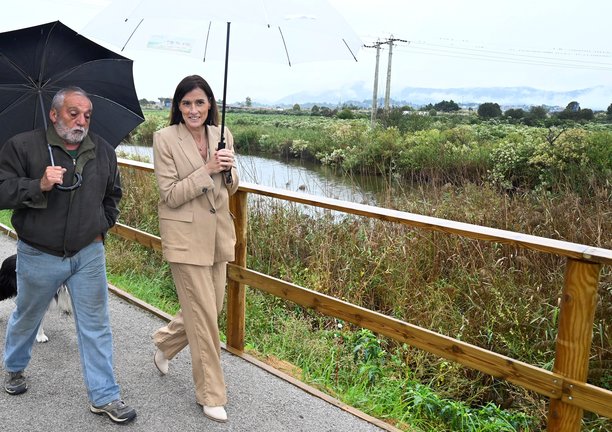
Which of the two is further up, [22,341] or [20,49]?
[20,49]

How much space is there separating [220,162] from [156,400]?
139 cm

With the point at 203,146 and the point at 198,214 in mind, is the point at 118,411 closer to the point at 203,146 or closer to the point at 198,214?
the point at 198,214

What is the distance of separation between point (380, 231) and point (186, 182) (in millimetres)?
3729

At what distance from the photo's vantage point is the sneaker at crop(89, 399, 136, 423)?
3098mm

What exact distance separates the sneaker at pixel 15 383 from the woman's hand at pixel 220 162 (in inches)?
63.9

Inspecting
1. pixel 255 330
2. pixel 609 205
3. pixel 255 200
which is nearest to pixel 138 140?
pixel 255 200

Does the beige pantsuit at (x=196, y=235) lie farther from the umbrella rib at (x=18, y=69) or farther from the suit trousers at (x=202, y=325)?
the umbrella rib at (x=18, y=69)

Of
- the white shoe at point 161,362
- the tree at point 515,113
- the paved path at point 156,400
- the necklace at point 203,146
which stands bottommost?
the paved path at point 156,400

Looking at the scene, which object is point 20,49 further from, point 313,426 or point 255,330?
point 255,330

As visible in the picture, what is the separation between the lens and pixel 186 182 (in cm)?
302

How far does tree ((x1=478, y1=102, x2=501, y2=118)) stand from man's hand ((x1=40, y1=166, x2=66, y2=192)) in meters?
54.0

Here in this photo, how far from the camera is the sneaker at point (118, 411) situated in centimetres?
310

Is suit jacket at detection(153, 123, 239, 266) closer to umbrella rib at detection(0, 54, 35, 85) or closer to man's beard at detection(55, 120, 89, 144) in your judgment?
man's beard at detection(55, 120, 89, 144)

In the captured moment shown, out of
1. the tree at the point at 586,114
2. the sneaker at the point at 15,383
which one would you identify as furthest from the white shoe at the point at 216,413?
the tree at the point at 586,114
